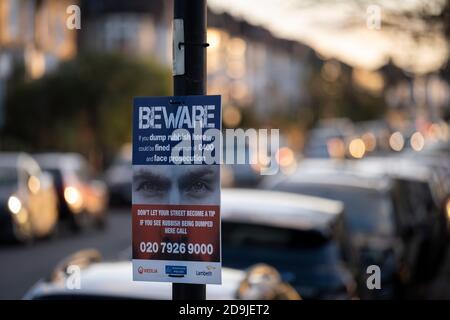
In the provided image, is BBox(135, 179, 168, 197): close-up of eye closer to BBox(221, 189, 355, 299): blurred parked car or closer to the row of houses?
BBox(221, 189, 355, 299): blurred parked car

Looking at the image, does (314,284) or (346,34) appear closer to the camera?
(314,284)

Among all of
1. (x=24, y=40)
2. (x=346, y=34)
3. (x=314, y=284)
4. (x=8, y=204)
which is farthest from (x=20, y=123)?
(x=314, y=284)

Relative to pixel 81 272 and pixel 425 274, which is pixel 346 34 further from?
pixel 81 272

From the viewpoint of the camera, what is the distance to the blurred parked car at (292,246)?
797cm

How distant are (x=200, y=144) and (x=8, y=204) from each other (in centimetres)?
1510

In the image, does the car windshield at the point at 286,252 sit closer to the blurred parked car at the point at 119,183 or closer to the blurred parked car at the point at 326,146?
the blurred parked car at the point at 119,183

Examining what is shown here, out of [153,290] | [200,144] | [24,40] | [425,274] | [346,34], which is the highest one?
[24,40]

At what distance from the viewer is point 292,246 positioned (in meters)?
8.30

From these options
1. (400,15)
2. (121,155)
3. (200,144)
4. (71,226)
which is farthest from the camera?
(121,155)

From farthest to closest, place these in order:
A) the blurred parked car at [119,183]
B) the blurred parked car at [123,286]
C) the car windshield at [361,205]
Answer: the blurred parked car at [119,183] → the car windshield at [361,205] → the blurred parked car at [123,286]

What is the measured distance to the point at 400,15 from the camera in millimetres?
A: 15062

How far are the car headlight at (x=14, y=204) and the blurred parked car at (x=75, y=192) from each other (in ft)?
12.7

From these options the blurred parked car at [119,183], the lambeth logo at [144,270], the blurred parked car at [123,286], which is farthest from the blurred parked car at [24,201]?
the lambeth logo at [144,270]
